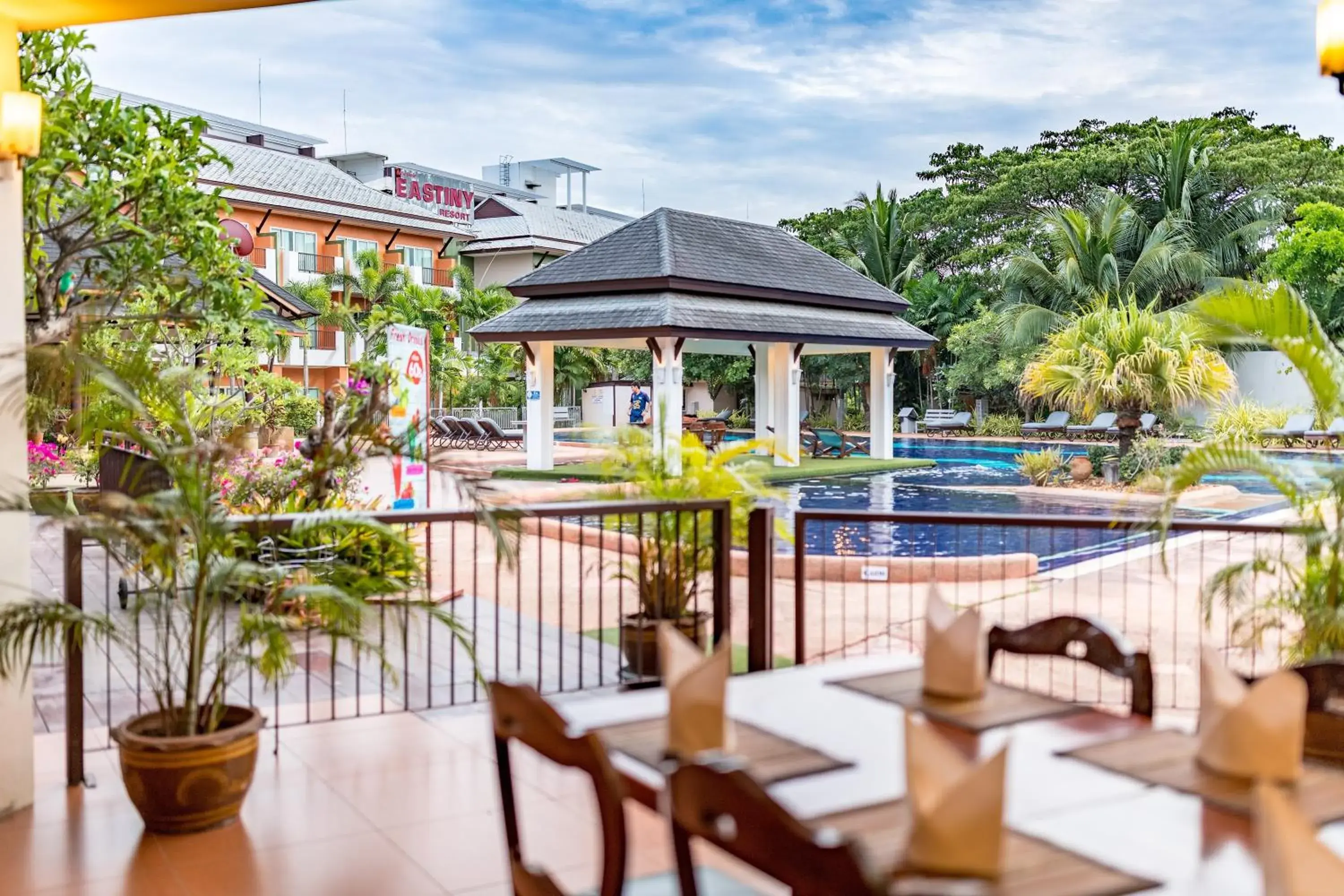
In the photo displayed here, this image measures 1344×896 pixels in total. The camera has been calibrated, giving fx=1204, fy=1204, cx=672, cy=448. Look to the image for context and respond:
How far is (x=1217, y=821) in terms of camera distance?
2248mm

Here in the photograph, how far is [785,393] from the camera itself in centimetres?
2292

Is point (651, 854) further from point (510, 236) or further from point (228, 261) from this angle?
point (510, 236)

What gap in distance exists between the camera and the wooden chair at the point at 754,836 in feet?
5.40

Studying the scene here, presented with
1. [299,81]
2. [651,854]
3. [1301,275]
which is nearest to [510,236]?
[299,81]

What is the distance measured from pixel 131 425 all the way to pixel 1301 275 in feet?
100

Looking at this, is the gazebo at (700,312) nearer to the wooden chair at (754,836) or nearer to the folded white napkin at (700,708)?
the folded white napkin at (700,708)

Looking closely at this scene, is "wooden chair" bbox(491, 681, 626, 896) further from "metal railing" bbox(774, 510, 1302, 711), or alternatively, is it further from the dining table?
"metal railing" bbox(774, 510, 1302, 711)

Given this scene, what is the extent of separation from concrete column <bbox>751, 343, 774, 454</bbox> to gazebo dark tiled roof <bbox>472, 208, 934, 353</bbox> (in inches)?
54.9

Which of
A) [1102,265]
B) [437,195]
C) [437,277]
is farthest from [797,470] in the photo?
[437,195]

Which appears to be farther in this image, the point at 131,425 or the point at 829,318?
the point at 829,318

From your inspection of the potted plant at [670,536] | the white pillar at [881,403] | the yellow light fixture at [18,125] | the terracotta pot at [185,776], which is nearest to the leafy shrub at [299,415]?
the white pillar at [881,403]

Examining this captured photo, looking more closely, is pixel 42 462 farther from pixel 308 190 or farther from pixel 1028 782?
pixel 308 190

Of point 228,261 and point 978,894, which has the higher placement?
point 228,261

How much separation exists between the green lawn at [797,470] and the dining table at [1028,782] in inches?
578
